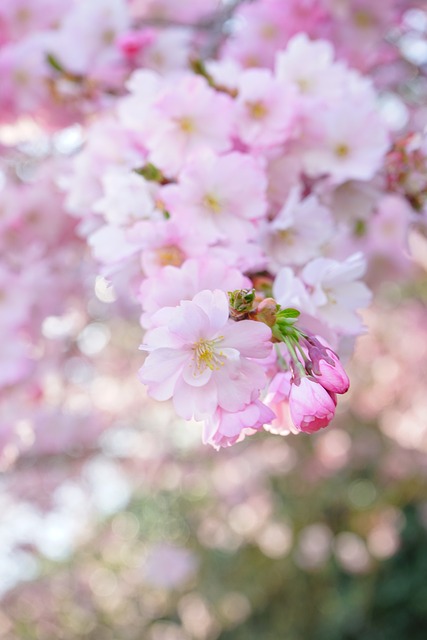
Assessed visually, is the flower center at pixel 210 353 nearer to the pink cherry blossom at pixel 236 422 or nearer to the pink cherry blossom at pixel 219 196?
the pink cherry blossom at pixel 236 422

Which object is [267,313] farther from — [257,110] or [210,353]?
[257,110]

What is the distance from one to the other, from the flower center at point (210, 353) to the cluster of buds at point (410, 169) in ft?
1.55

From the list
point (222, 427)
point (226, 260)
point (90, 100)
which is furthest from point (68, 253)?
point (222, 427)

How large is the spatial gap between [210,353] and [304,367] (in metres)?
0.07

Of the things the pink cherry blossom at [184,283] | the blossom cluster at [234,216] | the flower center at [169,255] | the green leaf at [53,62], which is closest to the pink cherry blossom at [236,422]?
the blossom cluster at [234,216]

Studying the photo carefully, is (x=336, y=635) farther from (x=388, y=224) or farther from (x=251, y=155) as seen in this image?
(x=251, y=155)

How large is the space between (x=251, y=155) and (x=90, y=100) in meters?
0.57

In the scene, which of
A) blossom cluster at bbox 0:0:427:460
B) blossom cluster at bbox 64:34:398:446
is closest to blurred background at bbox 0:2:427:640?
blossom cluster at bbox 0:0:427:460

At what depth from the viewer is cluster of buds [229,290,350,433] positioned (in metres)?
0.54

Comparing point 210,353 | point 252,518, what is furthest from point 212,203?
point 252,518

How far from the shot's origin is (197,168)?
2.60 ft

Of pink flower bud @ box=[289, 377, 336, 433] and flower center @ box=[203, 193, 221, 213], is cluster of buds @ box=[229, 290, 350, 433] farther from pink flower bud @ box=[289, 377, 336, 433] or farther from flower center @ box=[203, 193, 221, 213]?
flower center @ box=[203, 193, 221, 213]

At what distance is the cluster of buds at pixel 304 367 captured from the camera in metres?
0.54

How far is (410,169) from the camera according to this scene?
0.92 m
